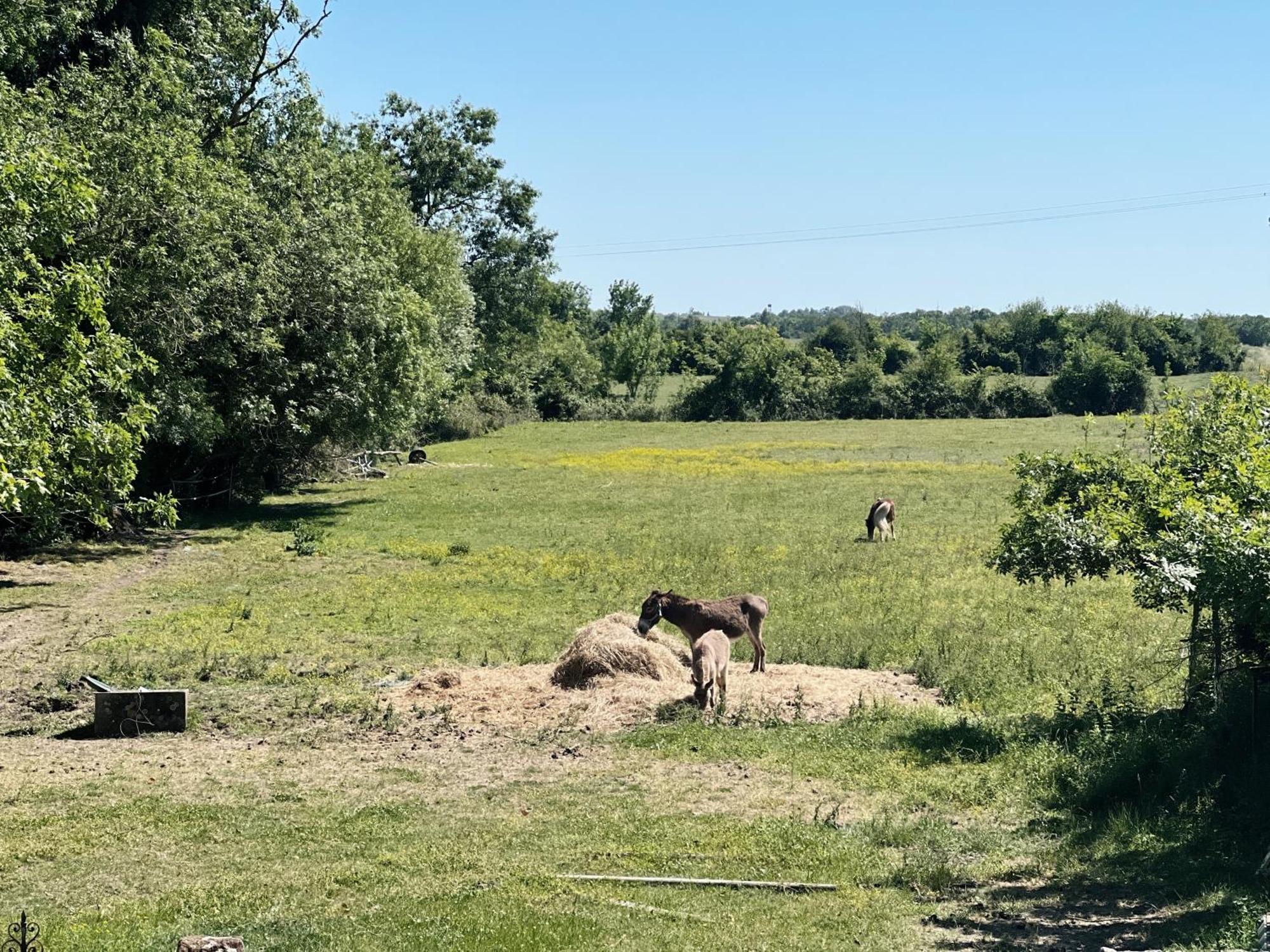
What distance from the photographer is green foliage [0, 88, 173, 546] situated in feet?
54.5

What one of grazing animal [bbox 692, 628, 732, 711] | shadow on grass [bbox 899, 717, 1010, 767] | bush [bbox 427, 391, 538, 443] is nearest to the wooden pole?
shadow on grass [bbox 899, 717, 1010, 767]

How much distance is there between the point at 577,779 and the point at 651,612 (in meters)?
5.11

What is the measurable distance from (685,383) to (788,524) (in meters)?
72.6

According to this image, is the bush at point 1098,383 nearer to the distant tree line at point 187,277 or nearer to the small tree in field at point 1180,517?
the distant tree line at point 187,277

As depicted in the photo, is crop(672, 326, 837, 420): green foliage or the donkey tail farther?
crop(672, 326, 837, 420): green foliage

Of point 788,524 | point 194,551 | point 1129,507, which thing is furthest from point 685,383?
point 1129,507

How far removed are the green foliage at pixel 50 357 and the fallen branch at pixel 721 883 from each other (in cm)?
795

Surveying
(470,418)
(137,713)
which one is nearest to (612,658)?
A: (137,713)

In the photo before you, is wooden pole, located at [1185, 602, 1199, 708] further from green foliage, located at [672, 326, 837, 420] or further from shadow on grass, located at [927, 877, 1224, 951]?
green foliage, located at [672, 326, 837, 420]

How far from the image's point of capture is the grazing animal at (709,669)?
16344 mm

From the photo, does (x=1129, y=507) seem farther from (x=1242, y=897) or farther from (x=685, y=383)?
(x=685, y=383)

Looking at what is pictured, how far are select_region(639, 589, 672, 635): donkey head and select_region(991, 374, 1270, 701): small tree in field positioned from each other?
5.44 metres

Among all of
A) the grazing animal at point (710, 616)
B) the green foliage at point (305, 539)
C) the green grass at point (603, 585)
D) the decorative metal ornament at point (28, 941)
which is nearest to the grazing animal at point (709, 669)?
the grazing animal at point (710, 616)

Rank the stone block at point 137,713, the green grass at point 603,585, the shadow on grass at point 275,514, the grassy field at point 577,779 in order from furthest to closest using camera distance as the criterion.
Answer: the shadow on grass at point 275,514 < the green grass at point 603,585 < the stone block at point 137,713 < the grassy field at point 577,779
